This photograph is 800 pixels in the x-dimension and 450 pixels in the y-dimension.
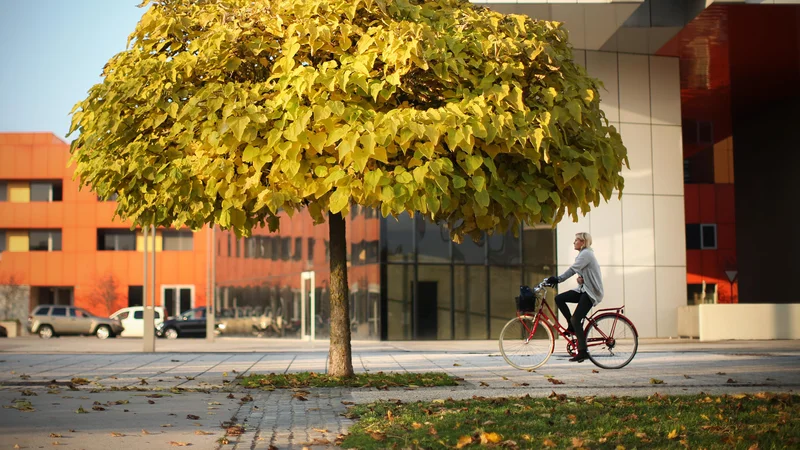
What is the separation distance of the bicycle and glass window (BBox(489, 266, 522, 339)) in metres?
18.2

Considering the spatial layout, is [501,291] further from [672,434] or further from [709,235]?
[709,235]

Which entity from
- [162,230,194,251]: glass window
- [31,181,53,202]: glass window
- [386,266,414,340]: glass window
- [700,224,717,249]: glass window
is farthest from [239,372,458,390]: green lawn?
[31,181,53,202]: glass window

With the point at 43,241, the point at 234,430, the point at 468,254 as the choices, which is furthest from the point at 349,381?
the point at 43,241

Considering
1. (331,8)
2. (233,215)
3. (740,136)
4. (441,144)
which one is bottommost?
(233,215)

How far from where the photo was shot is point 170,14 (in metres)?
11.3

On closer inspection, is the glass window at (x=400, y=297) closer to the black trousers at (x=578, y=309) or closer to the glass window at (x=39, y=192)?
the black trousers at (x=578, y=309)

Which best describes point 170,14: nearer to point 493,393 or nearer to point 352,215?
point 493,393

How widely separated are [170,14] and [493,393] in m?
5.72

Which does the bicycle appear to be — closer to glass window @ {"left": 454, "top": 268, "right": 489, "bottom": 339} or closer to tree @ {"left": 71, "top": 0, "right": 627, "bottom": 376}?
tree @ {"left": 71, "top": 0, "right": 627, "bottom": 376}

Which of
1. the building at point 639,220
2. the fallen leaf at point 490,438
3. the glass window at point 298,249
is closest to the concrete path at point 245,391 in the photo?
the fallen leaf at point 490,438

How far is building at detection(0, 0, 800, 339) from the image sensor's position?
89.0ft

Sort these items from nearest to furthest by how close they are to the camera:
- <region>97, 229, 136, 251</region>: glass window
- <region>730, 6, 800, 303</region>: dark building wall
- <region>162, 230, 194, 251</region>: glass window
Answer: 1. <region>730, 6, 800, 303</region>: dark building wall
2. <region>97, 229, 136, 251</region>: glass window
3. <region>162, 230, 194, 251</region>: glass window

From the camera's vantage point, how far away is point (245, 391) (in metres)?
11.5

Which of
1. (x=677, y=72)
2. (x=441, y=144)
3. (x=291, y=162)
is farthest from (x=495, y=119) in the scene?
(x=677, y=72)
